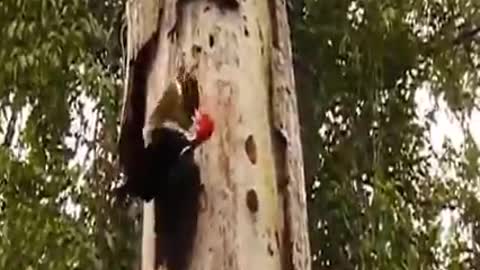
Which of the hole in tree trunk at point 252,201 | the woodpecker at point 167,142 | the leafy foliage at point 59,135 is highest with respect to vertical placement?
the leafy foliage at point 59,135

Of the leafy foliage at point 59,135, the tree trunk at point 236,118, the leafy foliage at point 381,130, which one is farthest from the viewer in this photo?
the leafy foliage at point 381,130

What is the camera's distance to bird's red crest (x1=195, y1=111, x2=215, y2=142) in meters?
1.28

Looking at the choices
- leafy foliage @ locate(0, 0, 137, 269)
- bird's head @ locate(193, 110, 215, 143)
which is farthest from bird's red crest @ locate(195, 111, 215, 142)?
leafy foliage @ locate(0, 0, 137, 269)

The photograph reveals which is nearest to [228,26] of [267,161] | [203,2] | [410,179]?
[203,2]

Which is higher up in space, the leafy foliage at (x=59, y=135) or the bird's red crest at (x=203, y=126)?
the leafy foliage at (x=59, y=135)

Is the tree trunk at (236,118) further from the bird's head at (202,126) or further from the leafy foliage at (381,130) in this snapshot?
the leafy foliage at (381,130)

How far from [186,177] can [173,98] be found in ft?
0.28

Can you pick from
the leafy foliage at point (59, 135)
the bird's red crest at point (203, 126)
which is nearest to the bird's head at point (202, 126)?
the bird's red crest at point (203, 126)

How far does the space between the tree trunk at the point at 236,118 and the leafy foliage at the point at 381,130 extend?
6.07ft

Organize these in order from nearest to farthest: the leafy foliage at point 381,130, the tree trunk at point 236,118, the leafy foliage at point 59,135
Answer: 1. the tree trunk at point 236,118
2. the leafy foliage at point 59,135
3. the leafy foliage at point 381,130

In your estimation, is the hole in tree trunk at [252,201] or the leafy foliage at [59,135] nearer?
the hole in tree trunk at [252,201]

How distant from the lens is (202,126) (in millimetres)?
1279

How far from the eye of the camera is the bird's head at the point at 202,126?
1276mm

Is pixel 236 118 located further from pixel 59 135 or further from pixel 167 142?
pixel 59 135
